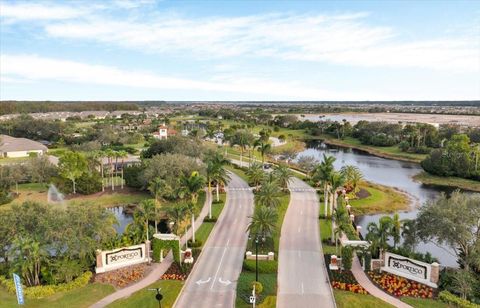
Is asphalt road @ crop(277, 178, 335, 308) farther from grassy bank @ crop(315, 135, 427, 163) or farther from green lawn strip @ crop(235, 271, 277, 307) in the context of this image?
grassy bank @ crop(315, 135, 427, 163)

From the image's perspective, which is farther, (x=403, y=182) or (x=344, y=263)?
(x=403, y=182)

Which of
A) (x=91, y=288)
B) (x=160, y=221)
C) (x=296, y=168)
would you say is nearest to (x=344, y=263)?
(x=91, y=288)

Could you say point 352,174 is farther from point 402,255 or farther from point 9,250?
point 9,250

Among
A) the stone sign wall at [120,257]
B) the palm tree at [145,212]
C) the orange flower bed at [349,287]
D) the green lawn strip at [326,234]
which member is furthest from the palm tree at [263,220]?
the stone sign wall at [120,257]

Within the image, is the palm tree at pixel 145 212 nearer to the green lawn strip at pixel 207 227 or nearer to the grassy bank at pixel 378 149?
the green lawn strip at pixel 207 227

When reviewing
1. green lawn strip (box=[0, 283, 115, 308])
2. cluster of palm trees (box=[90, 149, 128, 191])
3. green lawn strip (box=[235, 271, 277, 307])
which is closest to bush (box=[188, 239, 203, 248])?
green lawn strip (box=[235, 271, 277, 307])
